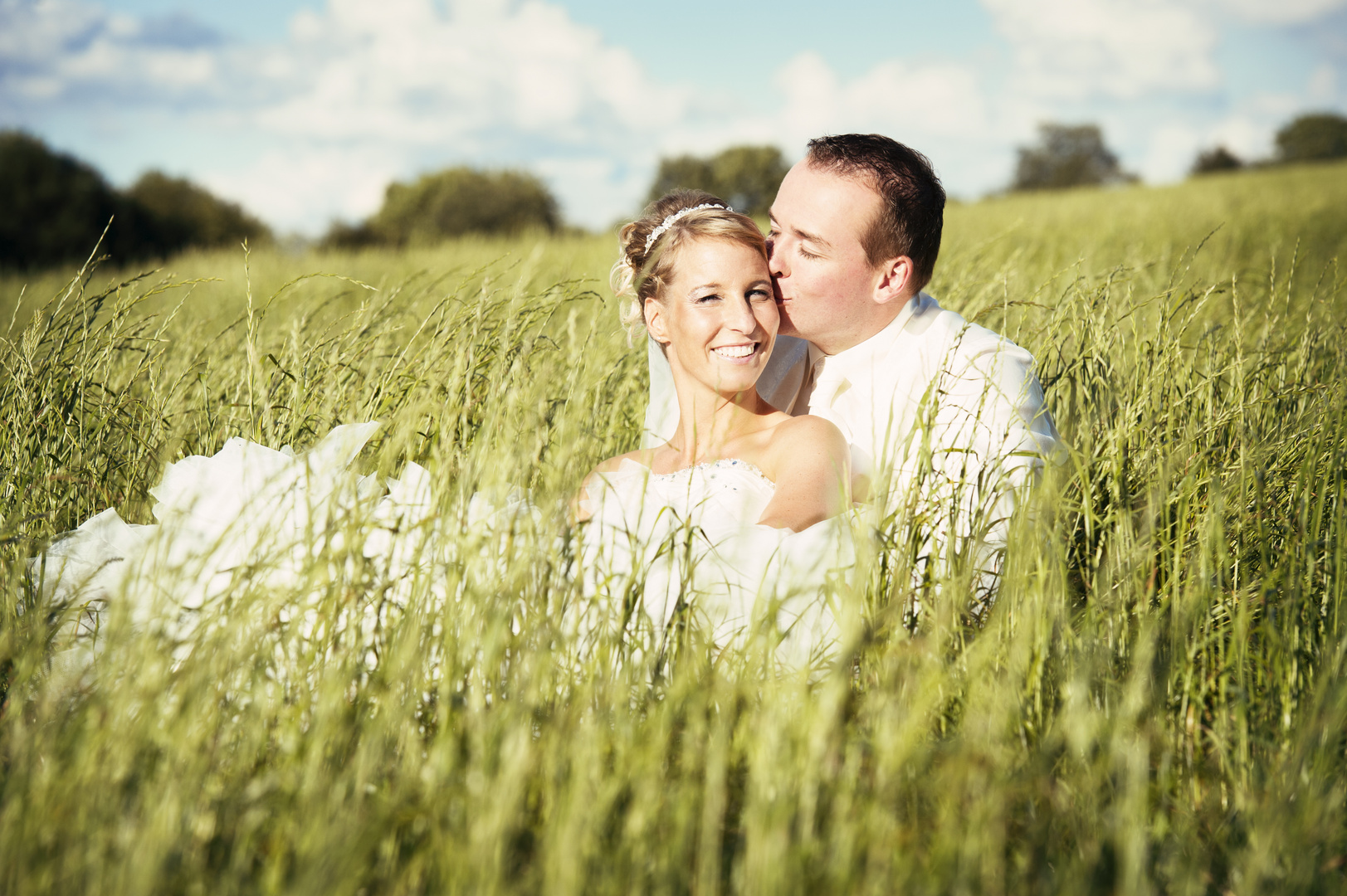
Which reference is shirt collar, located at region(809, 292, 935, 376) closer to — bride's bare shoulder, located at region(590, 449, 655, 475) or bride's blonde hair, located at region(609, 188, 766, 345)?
bride's blonde hair, located at region(609, 188, 766, 345)

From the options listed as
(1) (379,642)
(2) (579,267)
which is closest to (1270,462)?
(1) (379,642)

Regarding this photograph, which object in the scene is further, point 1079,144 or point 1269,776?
point 1079,144

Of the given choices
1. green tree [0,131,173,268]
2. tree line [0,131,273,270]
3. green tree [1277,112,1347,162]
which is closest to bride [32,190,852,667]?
tree line [0,131,273,270]

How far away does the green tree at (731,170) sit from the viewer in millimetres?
40556

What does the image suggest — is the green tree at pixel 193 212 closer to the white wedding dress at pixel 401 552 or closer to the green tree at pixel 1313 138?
the white wedding dress at pixel 401 552

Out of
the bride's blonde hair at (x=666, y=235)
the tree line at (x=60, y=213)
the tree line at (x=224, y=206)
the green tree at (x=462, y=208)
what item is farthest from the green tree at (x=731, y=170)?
the bride's blonde hair at (x=666, y=235)

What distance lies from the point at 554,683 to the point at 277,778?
20.8 inches

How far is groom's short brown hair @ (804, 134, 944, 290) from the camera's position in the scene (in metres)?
2.88

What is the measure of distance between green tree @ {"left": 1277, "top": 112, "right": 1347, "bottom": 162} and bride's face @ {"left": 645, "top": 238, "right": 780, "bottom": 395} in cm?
6975

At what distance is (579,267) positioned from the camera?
27.0ft

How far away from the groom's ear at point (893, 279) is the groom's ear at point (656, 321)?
804 millimetres

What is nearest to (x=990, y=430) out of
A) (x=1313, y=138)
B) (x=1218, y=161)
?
(x=1218, y=161)

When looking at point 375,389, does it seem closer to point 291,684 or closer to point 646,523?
point 646,523

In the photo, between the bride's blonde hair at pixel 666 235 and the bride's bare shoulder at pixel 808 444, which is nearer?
the bride's bare shoulder at pixel 808 444
